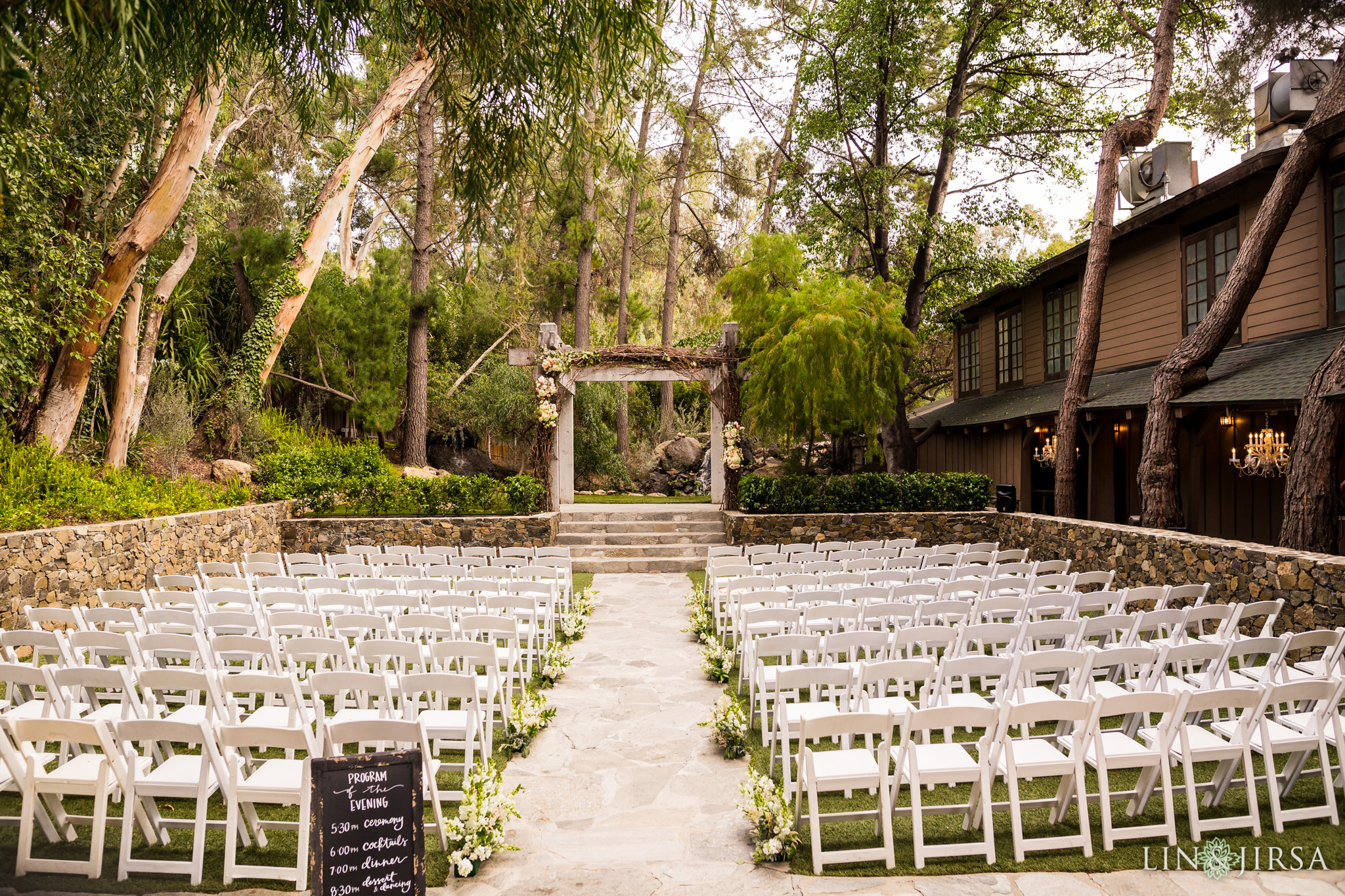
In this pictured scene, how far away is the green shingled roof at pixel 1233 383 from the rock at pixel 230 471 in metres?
14.4

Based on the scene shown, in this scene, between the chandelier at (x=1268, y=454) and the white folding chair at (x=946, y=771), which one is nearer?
the white folding chair at (x=946, y=771)

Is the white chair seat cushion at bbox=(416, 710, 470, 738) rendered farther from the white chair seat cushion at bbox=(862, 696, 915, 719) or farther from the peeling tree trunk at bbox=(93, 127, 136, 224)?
the peeling tree trunk at bbox=(93, 127, 136, 224)

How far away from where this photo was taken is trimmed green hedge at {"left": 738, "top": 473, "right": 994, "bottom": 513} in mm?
14352

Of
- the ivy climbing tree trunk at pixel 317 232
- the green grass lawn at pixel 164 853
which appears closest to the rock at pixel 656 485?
the ivy climbing tree trunk at pixel 317 232

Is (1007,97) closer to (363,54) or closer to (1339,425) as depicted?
(1339,425)

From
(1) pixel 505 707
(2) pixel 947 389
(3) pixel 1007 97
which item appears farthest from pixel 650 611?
(2) pixel 947 389

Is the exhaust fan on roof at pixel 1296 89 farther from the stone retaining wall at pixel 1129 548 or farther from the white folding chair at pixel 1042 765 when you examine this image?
the white folding chair at pixel 1042 765

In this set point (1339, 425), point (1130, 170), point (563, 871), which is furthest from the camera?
point (1130, 170)

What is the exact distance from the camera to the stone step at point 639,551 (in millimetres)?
13758

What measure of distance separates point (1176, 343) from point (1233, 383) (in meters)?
3.20

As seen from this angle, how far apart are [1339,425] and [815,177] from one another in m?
11.4

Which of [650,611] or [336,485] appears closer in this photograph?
[650,611]

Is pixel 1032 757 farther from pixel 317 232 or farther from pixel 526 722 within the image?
pixel 317 232

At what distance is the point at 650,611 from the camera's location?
9.77 metres
